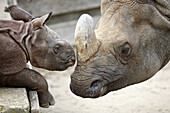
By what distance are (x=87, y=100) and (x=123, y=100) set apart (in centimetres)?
53

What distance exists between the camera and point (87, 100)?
6395 mm

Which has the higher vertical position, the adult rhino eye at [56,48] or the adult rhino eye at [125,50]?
the adult rhino eye at [56,48]

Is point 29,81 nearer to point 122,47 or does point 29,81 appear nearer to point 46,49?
point 46,49

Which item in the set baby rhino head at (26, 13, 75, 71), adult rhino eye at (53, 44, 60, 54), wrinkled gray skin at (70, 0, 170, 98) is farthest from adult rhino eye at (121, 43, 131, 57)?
adult rhino eye at (53, 44, 60, 54)

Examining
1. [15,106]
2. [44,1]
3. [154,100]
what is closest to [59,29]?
[44,1]

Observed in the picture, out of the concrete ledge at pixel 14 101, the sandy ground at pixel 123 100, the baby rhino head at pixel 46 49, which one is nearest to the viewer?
the concrete ledge at pixel 14 101

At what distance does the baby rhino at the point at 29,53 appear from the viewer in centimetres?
399

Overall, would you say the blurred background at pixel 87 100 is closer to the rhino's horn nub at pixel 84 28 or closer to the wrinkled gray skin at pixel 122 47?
the wrinkled gray skin at pixel 122 47

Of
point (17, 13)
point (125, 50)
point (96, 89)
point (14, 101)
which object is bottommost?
point (96, 89)

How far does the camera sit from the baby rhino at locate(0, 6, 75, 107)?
399 centimetres

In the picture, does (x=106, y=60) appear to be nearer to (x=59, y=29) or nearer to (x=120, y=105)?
(x=120, y=105)

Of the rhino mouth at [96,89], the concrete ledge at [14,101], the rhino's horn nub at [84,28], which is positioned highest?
the rhino's horn nub at [84,28]

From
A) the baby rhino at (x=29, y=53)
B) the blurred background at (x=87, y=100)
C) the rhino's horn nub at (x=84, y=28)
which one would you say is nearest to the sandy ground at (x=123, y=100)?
the blurred background at (x=87, y=100)

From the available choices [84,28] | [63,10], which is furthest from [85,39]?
[63,10]
